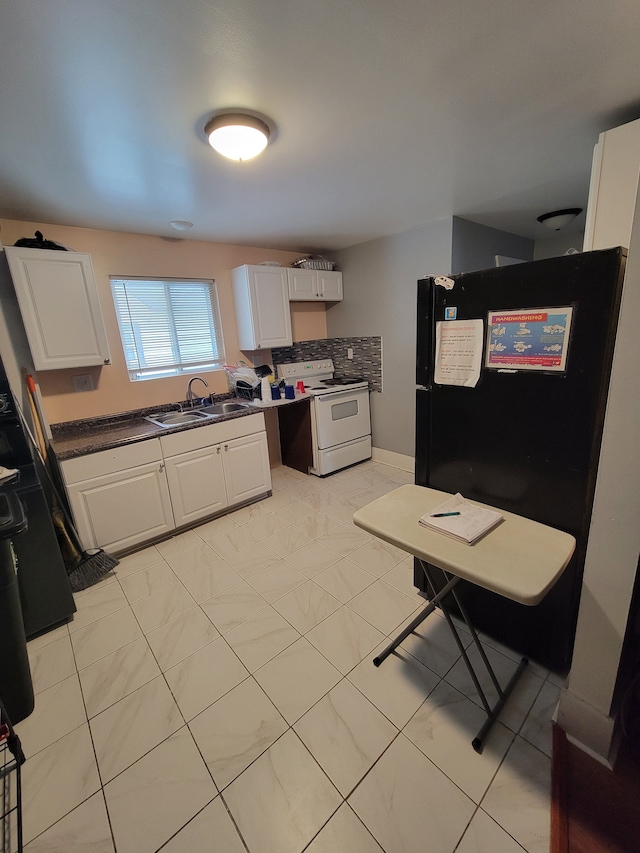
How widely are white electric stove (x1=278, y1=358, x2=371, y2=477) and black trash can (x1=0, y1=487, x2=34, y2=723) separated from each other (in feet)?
8.09

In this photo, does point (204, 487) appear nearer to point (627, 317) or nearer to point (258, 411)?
point (258, 411)

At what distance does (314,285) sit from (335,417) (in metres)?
1.43

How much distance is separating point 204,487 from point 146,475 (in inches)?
18.4

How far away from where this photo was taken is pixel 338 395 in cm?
360

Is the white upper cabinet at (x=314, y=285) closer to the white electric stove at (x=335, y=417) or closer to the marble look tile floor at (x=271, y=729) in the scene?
the white electric stove at (x=335, y=417)

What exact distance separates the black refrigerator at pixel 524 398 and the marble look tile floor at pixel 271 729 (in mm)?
340

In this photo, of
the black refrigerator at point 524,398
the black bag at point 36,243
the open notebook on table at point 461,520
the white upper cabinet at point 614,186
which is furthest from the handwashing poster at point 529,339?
the black bag at point 36,243

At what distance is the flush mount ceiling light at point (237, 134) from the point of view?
1420 mm

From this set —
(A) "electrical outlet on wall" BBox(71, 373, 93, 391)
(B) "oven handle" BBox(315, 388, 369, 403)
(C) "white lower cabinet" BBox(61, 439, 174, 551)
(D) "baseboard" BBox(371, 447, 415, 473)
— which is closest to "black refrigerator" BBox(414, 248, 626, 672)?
(B) "oven handle" BBox(315, 388, 369, 403)

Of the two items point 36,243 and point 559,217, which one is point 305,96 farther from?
point 559,217

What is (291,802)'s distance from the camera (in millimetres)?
1133

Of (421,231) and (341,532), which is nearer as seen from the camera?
(341,532)

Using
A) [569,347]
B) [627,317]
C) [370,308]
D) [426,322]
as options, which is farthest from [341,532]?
[370,308]

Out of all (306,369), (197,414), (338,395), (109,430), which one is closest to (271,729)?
(109,430)
